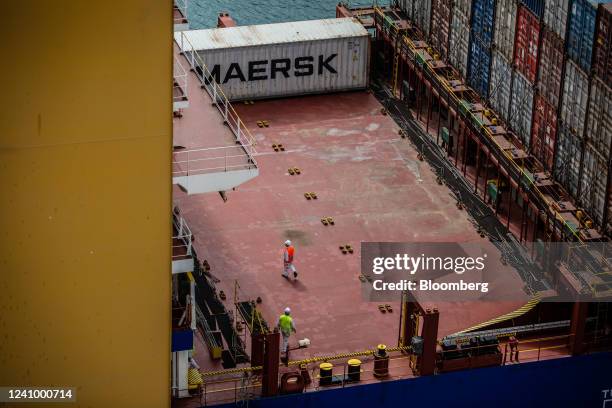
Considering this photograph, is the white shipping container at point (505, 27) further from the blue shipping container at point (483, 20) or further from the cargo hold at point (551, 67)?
the cargo hold at point (551, 67)

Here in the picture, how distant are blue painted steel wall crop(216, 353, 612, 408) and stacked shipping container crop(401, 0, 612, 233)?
4.45 meters

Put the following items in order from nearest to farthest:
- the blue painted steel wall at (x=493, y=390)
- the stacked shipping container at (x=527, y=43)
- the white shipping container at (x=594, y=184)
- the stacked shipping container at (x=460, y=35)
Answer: the blue painted steel wall at (x=493, y=390)
the white shipping container at (x=594, y=184)
the stacked shipping container at (x=527, y=43)
the stacked shipping container at (x=460, y=35)

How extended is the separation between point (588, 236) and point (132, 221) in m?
15.1

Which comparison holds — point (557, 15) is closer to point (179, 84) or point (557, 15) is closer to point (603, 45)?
point (603, 45)

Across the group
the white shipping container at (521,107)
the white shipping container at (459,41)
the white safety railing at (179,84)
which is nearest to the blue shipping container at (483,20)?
the white shipping container at (459,41)

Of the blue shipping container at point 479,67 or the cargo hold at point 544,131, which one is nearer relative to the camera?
the cargo hold at point 544,131

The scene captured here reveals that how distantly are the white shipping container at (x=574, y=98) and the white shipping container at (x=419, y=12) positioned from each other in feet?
39.4

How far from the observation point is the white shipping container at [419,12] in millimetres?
54531

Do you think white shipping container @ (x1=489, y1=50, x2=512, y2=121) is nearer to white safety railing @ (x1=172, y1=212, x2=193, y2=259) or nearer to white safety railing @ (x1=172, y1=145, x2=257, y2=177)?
white safety railing @ (x1=172, y1=145, x2=257, y2=177)

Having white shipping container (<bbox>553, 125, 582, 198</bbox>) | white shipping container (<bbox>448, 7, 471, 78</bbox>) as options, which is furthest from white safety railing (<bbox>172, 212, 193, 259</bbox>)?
white shipping container (<bbox>448, 7, 471, 78</bbox>)

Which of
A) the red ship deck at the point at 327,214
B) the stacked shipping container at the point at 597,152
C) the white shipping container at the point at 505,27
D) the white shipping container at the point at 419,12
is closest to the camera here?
the stacked shipping container at the point at 597,152

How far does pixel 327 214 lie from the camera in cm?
4634

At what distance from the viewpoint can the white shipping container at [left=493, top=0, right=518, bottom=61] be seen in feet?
154

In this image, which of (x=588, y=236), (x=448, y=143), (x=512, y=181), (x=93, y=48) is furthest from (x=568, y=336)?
(x=93, y=48)
